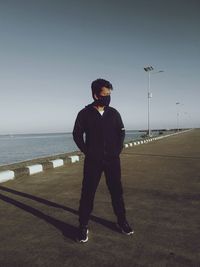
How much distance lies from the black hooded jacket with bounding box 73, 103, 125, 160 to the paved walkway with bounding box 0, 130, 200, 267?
41.8 inches

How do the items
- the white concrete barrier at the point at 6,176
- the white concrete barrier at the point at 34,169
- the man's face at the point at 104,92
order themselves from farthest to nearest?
the white concrete barrier at the point at 34,169, the white concrete barrier at the point at 6,176, the man's face at the point at 104,92

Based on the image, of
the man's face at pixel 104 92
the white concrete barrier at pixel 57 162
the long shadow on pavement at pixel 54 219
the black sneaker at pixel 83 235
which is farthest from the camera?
the white concrete barrier at pixel 57 162

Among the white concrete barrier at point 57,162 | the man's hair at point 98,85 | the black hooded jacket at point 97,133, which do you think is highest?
the man's hair at point 98,85

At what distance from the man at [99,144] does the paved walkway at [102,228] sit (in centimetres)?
35

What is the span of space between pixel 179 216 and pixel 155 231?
827mm

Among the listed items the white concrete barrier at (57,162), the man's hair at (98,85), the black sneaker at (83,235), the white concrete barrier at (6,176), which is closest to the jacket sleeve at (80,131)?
the man's hair at (98,85)

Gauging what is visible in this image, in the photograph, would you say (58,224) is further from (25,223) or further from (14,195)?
(14,195)

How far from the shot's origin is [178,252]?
3.33 m

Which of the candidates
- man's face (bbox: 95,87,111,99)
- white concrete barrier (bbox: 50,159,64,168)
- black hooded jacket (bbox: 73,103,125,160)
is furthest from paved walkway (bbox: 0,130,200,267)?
white concrete barrier (bbox: 50,159,64,168)

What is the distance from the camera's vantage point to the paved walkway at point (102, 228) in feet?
10.5

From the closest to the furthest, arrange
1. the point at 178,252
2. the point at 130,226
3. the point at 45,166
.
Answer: the point at 178,252 → the point at 130,226 → the point at 45,166

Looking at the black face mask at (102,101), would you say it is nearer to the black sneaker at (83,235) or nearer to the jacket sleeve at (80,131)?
the jacket sleeve at (80,131)

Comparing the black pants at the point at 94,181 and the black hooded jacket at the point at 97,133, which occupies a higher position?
the black hooded jacket at the point at 97,133

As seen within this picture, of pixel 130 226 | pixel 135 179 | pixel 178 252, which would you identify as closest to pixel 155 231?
pixel 130 226
